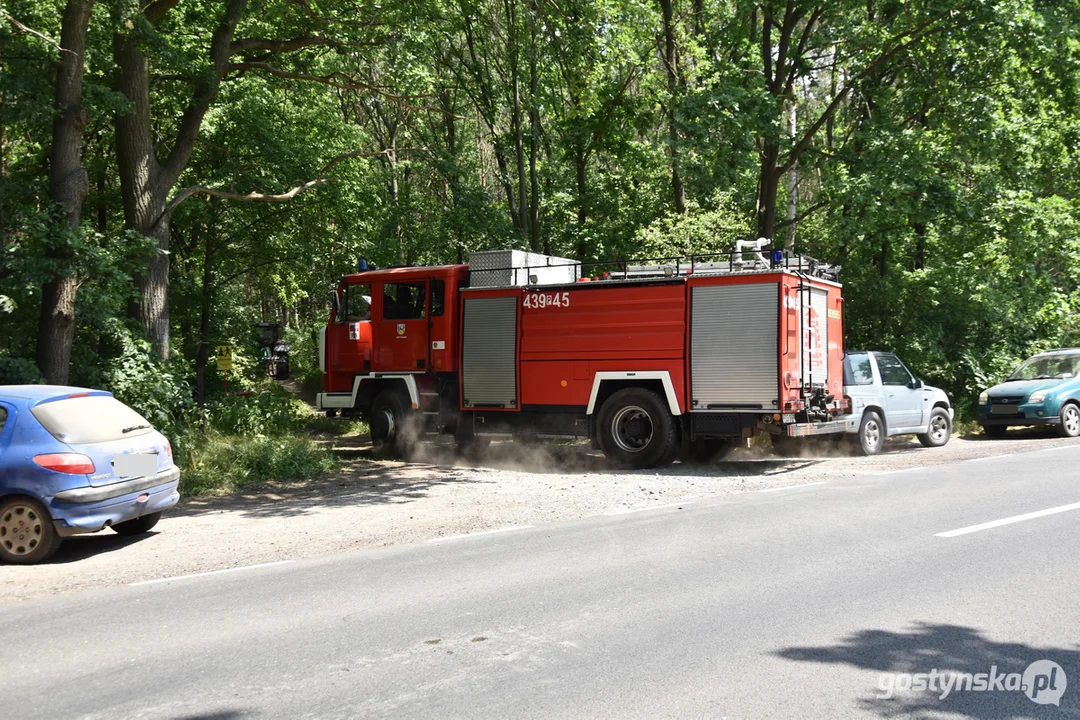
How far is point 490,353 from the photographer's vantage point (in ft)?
48.9

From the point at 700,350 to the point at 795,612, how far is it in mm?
7822

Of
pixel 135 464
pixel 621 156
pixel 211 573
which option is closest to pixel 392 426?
pixel 135 464

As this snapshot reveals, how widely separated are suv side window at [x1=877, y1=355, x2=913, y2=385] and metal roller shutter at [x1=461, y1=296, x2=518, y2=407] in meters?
6.33

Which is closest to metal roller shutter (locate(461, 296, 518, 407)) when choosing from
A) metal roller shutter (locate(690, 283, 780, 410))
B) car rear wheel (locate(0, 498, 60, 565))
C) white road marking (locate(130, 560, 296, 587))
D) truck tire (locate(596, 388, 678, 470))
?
truck tire (locate(596, 388, 678, 470))

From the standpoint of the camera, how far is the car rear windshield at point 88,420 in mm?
8070

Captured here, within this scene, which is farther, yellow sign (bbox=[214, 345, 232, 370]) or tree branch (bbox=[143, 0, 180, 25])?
yellow sign (bbox=[214, 345, 232, 370])

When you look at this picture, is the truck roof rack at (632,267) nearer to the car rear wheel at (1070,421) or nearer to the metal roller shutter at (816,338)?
the metal roller shutter at (816,338)

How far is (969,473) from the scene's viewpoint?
468 inches

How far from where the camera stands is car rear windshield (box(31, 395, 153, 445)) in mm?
8070

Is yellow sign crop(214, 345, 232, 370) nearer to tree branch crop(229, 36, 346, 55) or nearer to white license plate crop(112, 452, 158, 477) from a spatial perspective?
tree branch crop(229, 36, 346, 55)

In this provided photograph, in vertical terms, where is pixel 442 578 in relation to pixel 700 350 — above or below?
below

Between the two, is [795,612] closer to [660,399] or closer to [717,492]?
[717,492]

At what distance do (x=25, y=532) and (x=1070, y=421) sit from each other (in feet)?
57.5

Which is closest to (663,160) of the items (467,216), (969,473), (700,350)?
(467,216)
